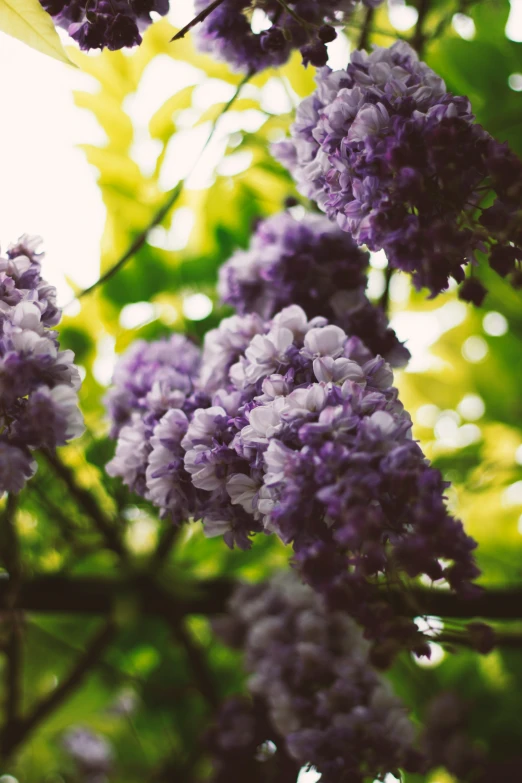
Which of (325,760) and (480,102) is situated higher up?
(480,102)

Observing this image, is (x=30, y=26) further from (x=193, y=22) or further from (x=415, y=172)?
(x=415, y=172)

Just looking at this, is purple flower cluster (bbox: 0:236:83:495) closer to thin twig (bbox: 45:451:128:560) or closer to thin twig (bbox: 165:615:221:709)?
thin twig (bbox: 45:451:128:560)

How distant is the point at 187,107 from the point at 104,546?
2.77 ft

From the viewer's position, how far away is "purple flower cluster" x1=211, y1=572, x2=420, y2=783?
3.10 ft

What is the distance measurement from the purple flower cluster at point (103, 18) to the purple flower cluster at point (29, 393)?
0.31 meters

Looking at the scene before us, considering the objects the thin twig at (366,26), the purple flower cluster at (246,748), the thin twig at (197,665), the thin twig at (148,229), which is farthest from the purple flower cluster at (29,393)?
the thin twig at (197,665)

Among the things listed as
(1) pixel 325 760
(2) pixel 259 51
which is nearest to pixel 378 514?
(1) pixel 325 760

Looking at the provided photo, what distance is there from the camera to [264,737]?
1.26 m

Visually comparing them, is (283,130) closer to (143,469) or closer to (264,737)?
(143,469)

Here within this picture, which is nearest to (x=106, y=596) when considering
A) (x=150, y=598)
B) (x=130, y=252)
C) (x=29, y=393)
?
(x=150, y=598)

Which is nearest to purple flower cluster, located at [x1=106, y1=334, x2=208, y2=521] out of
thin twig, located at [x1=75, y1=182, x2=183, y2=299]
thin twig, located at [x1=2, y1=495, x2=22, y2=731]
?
thin twig, located at [x1=75, y1=182, x2=183, y2=299]

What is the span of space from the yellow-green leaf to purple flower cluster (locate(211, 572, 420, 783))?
34.2 inches

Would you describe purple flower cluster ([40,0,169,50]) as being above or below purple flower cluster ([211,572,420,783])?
above

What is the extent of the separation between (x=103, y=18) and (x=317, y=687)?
0.95 meters
